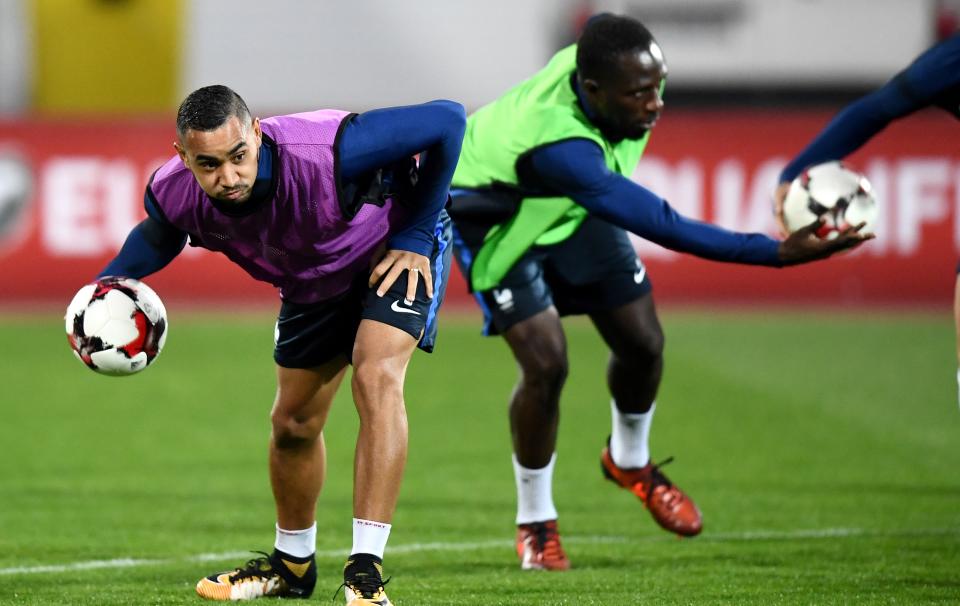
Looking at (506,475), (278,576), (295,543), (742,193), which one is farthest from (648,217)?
(742,193)

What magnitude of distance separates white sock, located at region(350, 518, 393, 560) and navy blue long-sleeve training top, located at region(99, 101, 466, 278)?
1.04m

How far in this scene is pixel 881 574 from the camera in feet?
20.4

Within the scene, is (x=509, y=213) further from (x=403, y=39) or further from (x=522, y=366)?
(x=403, y=39)

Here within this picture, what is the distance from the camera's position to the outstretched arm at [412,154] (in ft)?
17.8

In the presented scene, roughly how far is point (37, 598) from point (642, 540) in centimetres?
281

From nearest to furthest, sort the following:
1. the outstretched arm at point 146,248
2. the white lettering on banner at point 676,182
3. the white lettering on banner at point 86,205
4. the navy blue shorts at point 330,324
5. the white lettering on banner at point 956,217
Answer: the outstretched arm at point 146,248
the navy blue shorts at point 330,324
the white lettering on banner at point 86,205
the white lettering on banner at point 956,217
the white lettering on banner at point 676,182

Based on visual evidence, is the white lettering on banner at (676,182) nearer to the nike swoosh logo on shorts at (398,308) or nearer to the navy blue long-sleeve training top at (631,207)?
the navy blue long-sleeve training top at (631,207)

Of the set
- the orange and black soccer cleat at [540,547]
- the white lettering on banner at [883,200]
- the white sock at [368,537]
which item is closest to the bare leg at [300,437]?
the white sock at [368,537]

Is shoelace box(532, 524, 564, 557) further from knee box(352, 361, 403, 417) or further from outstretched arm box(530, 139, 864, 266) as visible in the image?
knee box(352, 361, 403, 417)

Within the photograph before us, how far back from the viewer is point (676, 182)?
16.5m

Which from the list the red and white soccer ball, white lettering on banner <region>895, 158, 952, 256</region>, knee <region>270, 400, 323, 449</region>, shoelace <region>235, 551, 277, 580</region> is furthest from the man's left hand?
white lettering on banner <region>895, 158, 952, 256</region>

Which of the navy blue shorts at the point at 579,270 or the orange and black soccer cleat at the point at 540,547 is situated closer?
the orange and black soccer cleat at the point at 540,547

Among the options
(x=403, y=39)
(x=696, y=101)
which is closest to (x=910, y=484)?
(x=696, y=101)

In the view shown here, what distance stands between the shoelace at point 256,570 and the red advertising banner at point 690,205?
34.2ft
